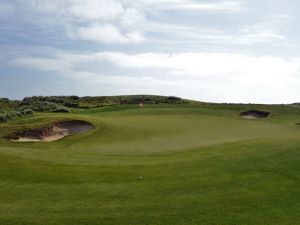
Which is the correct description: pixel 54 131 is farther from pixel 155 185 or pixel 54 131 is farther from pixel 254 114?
pixel 254 114

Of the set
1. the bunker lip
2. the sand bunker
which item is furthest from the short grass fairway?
the sand bunker

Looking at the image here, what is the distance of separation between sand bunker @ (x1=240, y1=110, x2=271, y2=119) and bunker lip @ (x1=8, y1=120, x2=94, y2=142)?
29947mm

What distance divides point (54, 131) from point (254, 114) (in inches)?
1399

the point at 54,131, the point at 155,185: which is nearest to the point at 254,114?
the point at 54,131

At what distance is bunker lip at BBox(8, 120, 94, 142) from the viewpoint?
1462 inches

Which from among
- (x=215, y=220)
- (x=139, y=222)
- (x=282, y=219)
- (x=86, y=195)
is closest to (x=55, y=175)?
(x=86, y=195)

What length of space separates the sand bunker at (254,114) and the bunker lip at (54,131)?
2995 centimetres

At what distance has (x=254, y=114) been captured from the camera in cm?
6425

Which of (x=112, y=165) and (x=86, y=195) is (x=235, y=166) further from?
(x=86, y=195)

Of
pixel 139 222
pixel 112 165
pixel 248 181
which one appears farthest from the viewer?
pixel 112 165

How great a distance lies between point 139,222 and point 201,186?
505 centimetres

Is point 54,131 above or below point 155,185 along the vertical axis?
above

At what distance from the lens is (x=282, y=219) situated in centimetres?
1648

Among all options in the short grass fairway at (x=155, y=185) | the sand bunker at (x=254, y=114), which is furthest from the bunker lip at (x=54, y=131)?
the sand bunker at (x=254, y=114)
